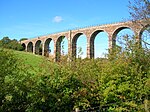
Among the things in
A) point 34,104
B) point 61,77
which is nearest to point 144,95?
point 61,77

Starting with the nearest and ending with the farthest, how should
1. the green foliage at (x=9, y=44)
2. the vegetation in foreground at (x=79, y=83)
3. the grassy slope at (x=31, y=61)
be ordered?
1. the vegetation in foreground at (x=79, y=83)
2. the grassy slope at (x=31, y=61)
3. the green foliage at (x=9, y=44)

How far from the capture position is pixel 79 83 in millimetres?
10484

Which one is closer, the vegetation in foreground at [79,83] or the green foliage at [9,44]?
the vegetation in foreground at [79,83]

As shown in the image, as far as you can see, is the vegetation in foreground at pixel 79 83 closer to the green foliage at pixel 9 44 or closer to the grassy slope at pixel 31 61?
the grassy slope at pixel 31 61

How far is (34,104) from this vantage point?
359 inches

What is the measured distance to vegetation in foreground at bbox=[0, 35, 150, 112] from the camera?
29.0ft

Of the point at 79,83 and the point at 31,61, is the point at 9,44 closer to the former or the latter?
the point at 79,83

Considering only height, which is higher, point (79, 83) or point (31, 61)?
point (31, 61)

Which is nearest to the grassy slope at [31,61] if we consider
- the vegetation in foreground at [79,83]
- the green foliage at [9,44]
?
the vegetation in foreground at [79,83]

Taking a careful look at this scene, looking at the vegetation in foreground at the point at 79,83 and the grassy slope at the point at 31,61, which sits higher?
the grassy slope at the point at 31,61

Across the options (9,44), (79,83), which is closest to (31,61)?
(9,44)

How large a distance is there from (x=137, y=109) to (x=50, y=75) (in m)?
3.63

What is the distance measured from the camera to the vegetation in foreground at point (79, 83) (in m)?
8.84

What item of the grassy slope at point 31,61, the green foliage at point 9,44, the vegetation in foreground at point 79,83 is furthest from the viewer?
the green foliage at point 9,44
